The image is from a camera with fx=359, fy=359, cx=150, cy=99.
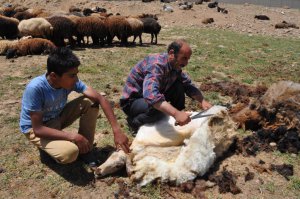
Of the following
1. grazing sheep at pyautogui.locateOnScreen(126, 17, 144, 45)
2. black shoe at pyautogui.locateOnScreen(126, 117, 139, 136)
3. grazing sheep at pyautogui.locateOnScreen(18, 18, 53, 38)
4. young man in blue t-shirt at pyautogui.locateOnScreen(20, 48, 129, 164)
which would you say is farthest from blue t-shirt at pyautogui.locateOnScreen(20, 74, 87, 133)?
grazing sheep at pyautogui.locateOnScreen(126, 17, 144, 45)

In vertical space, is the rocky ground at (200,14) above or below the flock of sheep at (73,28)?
below

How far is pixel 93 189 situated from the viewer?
12.6 feet

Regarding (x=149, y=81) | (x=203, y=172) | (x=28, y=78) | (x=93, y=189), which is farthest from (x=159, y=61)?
(x=28, y=78)

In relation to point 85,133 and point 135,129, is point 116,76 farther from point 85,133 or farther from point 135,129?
point 85,133

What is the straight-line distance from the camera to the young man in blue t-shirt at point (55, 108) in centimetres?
361

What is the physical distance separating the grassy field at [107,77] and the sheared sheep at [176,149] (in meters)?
0.21

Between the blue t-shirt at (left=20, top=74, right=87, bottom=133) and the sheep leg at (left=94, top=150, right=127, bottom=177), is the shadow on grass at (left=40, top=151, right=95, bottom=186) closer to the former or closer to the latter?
the sheep leg at (left=94, top=150, right=127, bottom=177)

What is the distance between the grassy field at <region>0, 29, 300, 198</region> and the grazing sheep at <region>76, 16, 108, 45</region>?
3.66 feet

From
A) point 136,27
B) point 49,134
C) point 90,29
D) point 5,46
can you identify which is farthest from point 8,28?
point 49,134

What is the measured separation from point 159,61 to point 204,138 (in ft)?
3.44

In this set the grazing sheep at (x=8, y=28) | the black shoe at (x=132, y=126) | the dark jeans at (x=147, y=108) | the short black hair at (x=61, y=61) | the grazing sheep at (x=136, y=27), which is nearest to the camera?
the short black hair at (x=61, y=61)

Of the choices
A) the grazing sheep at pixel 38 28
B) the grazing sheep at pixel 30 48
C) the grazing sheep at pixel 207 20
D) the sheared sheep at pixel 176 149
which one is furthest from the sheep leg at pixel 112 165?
the grazing sheep at pixel 207 20

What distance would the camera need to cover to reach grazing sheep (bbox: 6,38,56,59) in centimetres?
1013

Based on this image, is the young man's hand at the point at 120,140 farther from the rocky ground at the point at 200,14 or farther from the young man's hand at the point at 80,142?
the rocky ground at the point at 200,14
